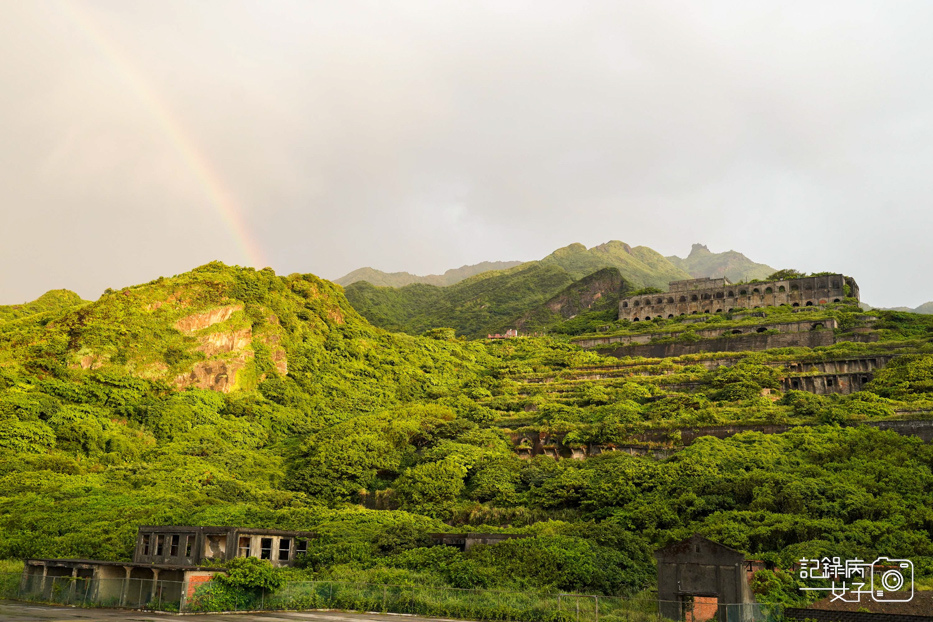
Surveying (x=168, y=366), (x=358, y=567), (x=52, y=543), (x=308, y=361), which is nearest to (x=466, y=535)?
(x=358, y=567)

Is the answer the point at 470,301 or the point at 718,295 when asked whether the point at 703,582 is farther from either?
the point at 470,301

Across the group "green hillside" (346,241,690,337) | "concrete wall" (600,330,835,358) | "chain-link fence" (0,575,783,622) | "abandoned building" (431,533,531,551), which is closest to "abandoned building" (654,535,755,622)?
"chain-link fence" (0,575,783,622)

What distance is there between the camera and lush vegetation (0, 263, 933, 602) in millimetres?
33750

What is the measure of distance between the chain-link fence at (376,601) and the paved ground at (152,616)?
1.05 m

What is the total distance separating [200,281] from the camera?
73500 mm

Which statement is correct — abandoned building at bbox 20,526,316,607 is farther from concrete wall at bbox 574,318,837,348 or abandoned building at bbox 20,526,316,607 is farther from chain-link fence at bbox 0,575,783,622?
concrete wall at bbox 574,318,837,348

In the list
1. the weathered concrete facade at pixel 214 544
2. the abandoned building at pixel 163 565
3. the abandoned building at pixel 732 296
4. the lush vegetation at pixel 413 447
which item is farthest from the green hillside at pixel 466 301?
the abandoned building at pixel 163 565

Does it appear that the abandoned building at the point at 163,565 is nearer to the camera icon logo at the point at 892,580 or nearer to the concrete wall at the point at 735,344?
the camera icon logo at the point at 892,580

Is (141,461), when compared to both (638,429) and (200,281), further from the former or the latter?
(638,429)

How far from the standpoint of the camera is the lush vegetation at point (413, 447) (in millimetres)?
33750

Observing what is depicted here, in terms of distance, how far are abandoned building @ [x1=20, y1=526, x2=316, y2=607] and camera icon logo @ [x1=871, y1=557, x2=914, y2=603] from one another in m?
23.9

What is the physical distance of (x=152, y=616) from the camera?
2544cm

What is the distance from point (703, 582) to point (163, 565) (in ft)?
67.3

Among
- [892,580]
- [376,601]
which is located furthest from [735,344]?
[376,601]
